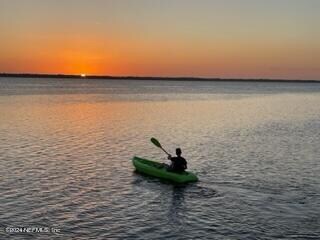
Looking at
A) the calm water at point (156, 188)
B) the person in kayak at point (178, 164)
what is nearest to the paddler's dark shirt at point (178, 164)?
the person in kayak at point (178, 164)

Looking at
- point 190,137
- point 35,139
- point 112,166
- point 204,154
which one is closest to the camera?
point 112,166

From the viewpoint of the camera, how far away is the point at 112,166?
29422 mm

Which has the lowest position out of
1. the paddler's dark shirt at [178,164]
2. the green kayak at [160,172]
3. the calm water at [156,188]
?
the calm water at [156,188]

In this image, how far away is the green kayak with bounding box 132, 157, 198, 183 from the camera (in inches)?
974

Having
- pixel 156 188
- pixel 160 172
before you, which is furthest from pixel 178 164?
pixel 156 188

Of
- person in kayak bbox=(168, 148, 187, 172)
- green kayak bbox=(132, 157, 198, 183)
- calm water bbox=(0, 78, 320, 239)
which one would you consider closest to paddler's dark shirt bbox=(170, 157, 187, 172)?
person in kayak bbox=(168, 148, 187, 172)

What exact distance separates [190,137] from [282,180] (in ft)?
61.4

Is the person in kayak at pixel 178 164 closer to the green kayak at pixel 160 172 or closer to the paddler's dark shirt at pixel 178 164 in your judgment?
the paddler's dark shirt at pixel 178 164

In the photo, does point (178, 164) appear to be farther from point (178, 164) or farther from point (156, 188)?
point (156, 188)

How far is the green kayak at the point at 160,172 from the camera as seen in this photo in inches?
974

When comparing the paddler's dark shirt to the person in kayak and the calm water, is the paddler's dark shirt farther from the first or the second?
the calm water

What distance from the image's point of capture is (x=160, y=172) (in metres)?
26.1

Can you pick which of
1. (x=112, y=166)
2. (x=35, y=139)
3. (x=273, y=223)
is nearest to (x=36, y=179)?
(x=112, y=166)

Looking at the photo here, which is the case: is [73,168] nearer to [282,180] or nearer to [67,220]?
[67,220]
